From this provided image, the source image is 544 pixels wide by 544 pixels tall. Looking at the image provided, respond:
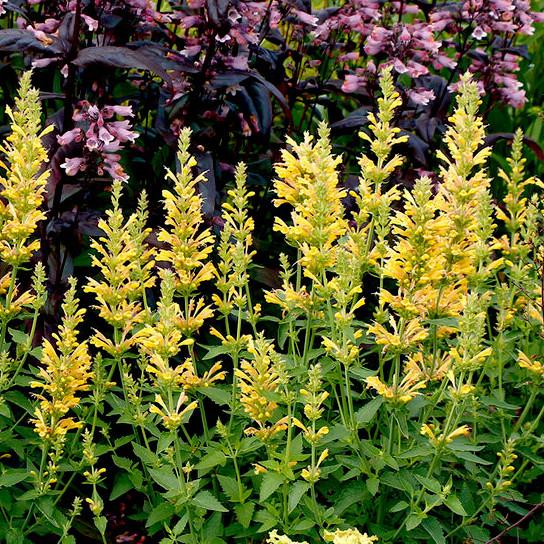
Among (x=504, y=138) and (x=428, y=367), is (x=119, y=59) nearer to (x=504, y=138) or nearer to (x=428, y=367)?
(x=428, y=367)

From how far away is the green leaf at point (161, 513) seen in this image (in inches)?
127

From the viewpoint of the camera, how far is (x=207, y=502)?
2.98 m

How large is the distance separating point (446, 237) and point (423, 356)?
1.56ft

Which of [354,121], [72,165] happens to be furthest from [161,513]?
[354,121]

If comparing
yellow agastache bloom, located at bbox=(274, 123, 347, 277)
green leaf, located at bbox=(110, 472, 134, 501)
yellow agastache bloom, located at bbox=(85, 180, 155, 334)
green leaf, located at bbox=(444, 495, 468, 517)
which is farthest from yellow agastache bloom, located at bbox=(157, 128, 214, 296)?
green leaf, located at bbox=(444, 495, 468, 517)

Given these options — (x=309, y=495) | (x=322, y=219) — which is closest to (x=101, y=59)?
(x=322, y=219)

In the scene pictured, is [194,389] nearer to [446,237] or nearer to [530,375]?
[446,237]

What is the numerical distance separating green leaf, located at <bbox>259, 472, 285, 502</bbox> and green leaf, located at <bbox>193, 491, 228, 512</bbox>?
0.45 ft

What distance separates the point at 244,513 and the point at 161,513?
0.99 ft

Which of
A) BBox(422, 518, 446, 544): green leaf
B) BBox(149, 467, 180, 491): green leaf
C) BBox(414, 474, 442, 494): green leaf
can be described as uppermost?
BBox(414, 474, 442, 494): green leaf

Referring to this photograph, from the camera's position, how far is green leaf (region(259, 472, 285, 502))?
2904mm

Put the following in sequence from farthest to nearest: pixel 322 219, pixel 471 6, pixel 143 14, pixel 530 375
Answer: pixel 471 6 → pixel 143 14 → pixel 530 375 → pixel 322 219

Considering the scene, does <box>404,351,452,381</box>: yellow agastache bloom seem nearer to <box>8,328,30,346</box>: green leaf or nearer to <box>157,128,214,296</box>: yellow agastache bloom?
<box>157,128,214,296</box>: yellow agastache bloom

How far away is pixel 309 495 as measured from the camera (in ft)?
11.1
